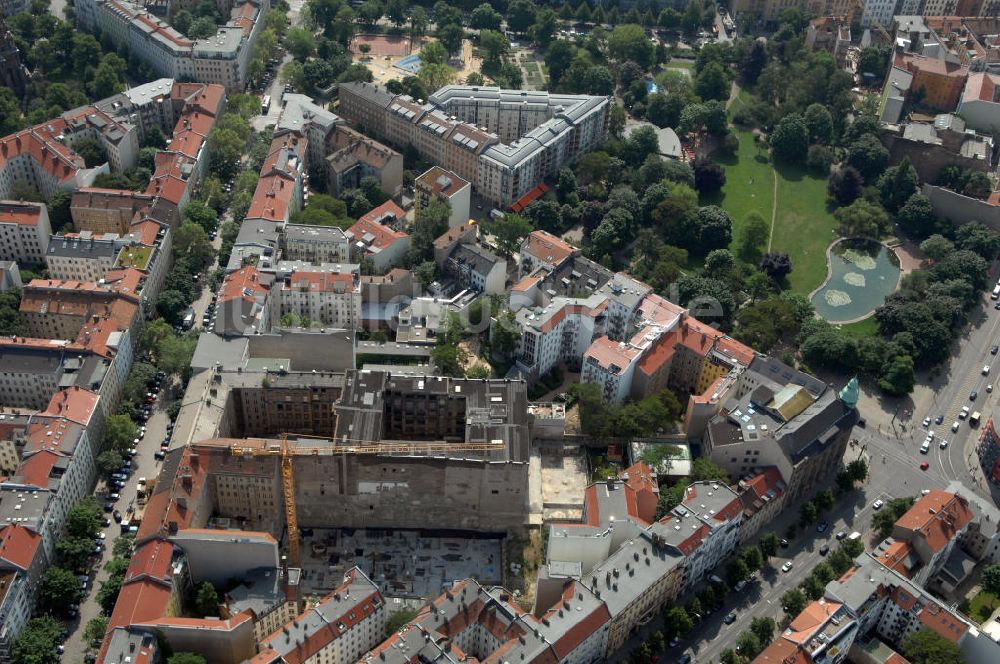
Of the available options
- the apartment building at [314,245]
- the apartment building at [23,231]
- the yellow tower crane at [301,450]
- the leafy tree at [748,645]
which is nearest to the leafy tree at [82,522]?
the yellow tower crane at [301,450]

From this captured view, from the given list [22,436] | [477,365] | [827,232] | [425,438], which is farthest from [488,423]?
[827,232]

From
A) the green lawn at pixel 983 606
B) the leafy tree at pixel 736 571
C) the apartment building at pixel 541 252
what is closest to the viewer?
the green lawn at pixel 983 606

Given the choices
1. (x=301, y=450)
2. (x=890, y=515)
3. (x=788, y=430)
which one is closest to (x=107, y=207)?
(x=301, y=450)

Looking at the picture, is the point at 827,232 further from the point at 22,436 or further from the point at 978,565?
the point at 22,436

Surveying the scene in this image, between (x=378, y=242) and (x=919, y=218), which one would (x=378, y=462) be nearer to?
(x=378, y=242)

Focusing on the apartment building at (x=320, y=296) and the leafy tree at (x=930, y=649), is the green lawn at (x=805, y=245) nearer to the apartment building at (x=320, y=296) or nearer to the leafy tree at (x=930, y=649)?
the leafy tree at (x=930, y=649)

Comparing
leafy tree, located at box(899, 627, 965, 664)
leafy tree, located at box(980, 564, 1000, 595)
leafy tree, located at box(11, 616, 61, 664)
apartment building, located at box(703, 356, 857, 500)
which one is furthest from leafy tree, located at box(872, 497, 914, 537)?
leafy tree, located at box(11, 616, 61, 664)
